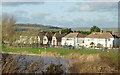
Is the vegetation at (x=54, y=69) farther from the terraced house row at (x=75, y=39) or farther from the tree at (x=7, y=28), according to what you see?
the terraced house row at (x=75, y=39)

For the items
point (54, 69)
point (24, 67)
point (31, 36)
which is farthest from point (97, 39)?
point (24, 67)

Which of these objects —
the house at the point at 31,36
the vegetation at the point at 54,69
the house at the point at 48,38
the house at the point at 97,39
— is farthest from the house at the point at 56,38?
the vegetation at the point at 54,69

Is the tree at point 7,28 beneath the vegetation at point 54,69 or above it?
above

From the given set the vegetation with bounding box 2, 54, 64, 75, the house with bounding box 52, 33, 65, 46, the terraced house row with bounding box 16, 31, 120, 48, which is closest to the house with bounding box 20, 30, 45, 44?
the terraced house row with bounding box 16, 31, 120, 48

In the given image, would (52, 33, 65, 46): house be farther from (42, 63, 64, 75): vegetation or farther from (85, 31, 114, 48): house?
(42, 63, 64, 75): vegetation

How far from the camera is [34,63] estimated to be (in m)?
6.60

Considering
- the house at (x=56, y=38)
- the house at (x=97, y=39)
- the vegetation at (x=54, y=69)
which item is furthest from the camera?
the house at (x=97, y=39)

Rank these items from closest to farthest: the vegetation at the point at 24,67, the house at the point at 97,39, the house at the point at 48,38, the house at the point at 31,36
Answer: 1. the vegetation at the point at 24,67
2. the house at the point at 97,39
3. the house at the point at 31,36
4. the house at the point at 48,38

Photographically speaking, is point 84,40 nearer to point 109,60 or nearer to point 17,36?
point 17,36

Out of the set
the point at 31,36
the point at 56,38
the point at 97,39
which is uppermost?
the point at 31,36

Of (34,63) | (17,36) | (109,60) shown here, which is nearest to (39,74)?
(34,63)

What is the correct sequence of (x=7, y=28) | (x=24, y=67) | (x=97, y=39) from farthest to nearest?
1. (x=97, y=39)
2. (x=7, y=28)
3. (x=24, y=67)

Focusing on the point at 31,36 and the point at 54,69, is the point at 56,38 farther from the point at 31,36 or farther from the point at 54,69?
the point at 54,69

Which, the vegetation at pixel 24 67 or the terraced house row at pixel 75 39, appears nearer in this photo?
the vegetation at pixel 24 67
